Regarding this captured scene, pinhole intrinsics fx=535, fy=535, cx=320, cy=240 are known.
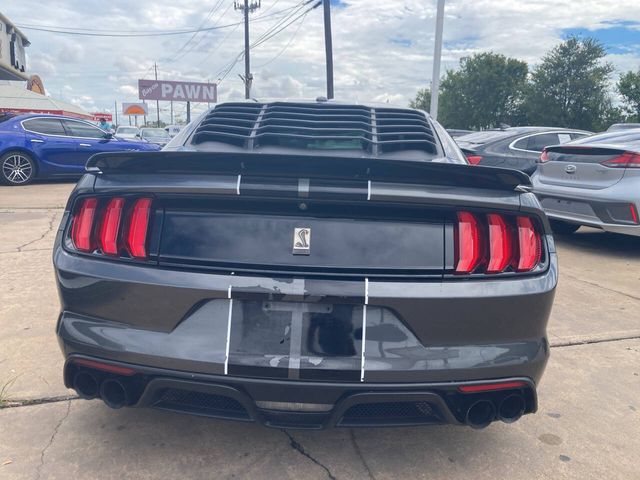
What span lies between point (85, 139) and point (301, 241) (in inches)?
440

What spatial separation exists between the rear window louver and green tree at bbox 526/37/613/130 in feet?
136

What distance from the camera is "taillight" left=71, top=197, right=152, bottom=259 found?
199cm

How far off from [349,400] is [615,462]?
1316 millimetres

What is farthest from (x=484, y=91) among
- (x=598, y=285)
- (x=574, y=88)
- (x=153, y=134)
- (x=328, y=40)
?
(x=598, y=285)

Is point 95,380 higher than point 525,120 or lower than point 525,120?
lower

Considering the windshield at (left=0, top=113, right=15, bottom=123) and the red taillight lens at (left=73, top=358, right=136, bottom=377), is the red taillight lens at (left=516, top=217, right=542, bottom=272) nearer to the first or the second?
the red taillight lens at (left=73, top=358, right=136, bottom=377)

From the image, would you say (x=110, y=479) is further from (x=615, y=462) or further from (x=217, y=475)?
(x=615, y=462)

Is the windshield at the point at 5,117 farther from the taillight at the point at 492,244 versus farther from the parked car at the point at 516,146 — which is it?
the taillight at the point at 492,244

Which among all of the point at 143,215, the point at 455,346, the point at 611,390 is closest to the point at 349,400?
the point at 455,346

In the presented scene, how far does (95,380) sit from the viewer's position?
6.56ft

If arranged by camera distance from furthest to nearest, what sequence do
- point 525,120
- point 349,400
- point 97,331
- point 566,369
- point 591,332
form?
point 525,120, point 591,332, point 566,369, point 97,331, point 349,400

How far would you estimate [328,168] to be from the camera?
1902mm

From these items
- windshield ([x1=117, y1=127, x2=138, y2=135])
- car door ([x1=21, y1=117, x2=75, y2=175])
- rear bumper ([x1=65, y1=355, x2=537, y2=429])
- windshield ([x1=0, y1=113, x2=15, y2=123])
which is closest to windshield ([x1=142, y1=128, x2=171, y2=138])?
windshield ([x1=117, y1=127, x2=138, y2=135])

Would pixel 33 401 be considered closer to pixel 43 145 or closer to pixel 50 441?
pixel 50 441
